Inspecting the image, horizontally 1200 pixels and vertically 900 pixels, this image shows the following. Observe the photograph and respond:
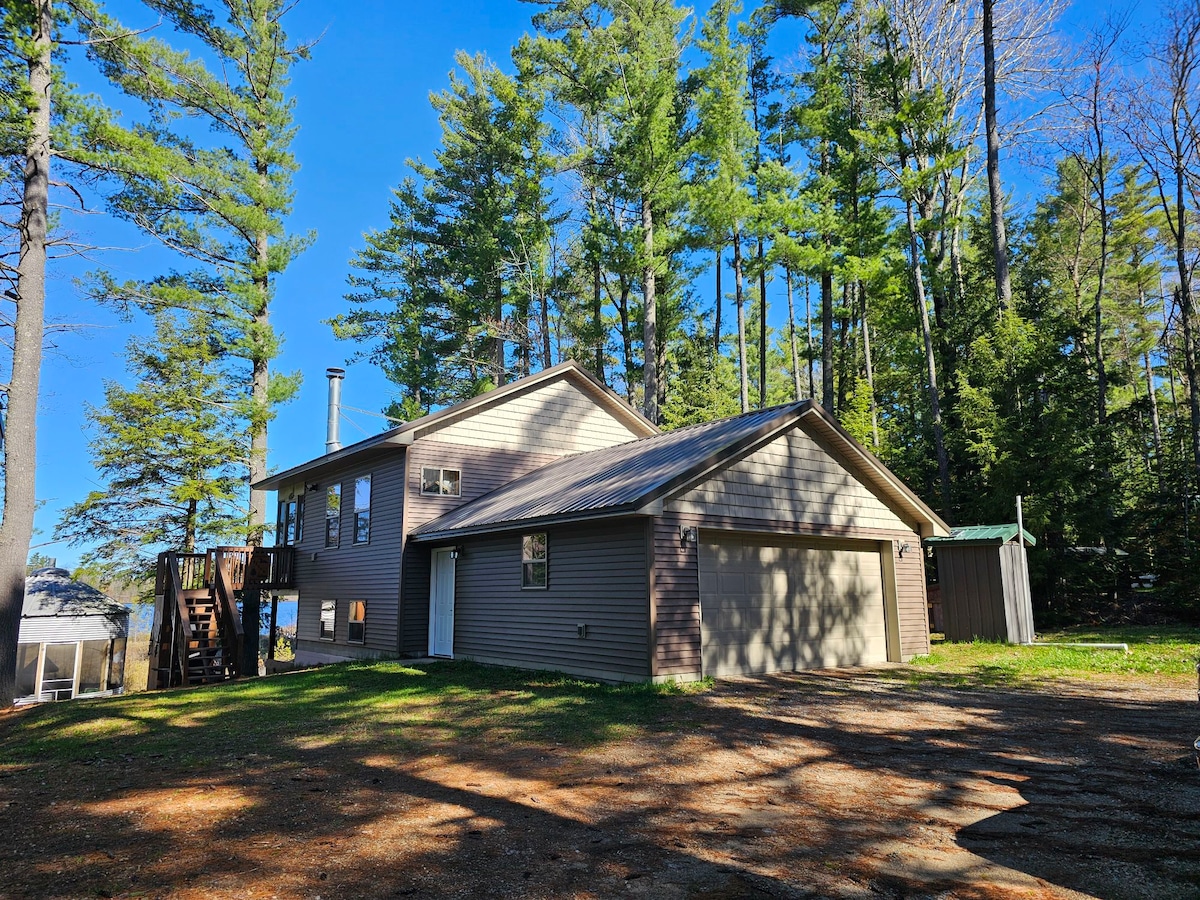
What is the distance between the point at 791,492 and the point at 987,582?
6.58 metres

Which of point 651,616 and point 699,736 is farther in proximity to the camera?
point 651,616

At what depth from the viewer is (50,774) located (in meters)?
6.90

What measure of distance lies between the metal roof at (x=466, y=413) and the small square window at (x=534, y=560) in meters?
3.96

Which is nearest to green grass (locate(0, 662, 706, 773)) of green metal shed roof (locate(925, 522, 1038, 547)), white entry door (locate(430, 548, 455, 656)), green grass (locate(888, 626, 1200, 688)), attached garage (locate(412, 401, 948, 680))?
attached garage (locate(412, 401, 948, 680))

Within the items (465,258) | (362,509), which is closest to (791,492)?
(362,509)

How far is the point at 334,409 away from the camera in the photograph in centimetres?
2138

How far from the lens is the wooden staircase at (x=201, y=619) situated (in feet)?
52.9

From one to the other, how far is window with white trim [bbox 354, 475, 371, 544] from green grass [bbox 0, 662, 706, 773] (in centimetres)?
479

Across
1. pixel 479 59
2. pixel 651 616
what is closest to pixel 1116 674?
pixel 651 616

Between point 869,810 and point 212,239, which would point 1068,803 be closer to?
point 869,810

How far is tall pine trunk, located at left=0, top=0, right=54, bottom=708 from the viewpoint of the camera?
12.2 metres

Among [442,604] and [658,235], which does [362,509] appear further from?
[658,235]

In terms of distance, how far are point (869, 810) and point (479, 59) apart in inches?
1403

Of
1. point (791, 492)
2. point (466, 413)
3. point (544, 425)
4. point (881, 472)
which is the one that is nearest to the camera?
point (791, 492)
